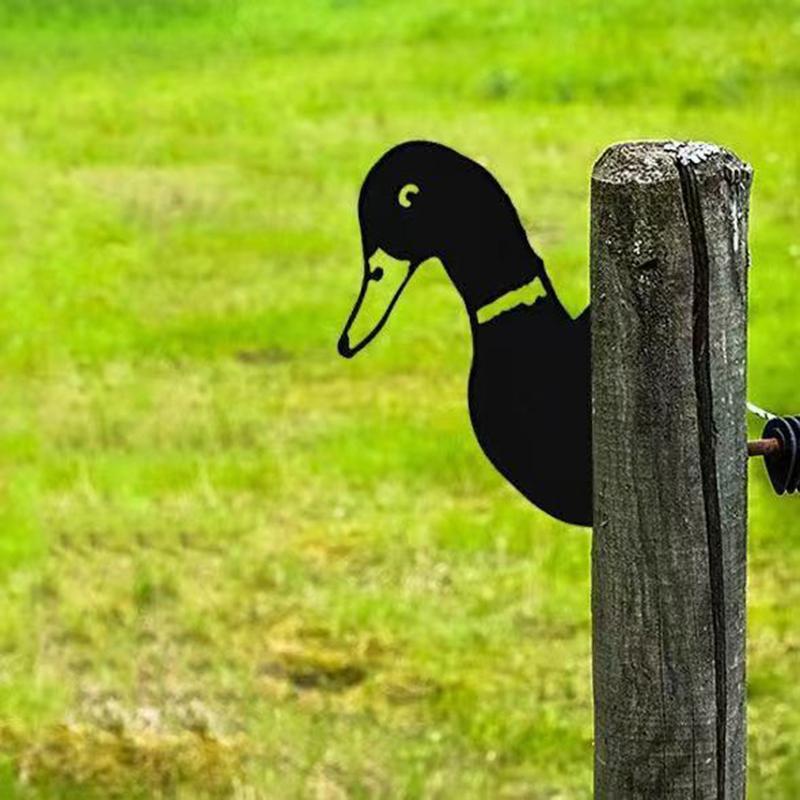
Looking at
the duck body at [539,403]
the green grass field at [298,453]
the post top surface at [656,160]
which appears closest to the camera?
the post top surface at [656,160]

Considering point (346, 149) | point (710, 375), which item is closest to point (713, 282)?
point (710, 375)

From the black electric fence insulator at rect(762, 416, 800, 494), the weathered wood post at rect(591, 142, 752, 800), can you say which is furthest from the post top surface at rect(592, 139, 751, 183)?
the black electric fence insulator at rect(762, 416, 800, 494)

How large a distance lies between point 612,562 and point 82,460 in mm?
3712

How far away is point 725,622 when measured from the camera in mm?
1612

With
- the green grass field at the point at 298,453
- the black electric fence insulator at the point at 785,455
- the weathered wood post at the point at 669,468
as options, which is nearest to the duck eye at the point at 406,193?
the weathered wood post at the point at 669,468

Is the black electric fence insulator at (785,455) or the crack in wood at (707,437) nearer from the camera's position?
the crack in wood at (707,437)

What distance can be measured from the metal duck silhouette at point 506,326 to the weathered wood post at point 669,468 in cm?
10

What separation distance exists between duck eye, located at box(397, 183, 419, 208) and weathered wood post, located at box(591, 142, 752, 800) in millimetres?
244

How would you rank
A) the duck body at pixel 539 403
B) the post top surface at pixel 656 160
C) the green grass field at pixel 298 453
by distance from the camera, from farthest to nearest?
the green grass field at pixel 298 453, the duck body at pixel 539 403, the post top surface at pixel 656 160

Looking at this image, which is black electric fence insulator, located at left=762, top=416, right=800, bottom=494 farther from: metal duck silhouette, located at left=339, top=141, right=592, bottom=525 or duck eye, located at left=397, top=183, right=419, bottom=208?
duck eye, located at left=397, top=183, right=419, bottom=208

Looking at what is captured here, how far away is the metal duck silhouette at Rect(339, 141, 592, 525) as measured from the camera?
1.69 m

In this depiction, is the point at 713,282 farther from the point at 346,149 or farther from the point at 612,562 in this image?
the point at 346,149

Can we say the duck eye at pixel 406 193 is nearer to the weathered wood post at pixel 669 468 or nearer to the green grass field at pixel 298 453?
the weathered wood post at pixel 669 468

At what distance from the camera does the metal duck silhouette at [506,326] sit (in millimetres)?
1692
